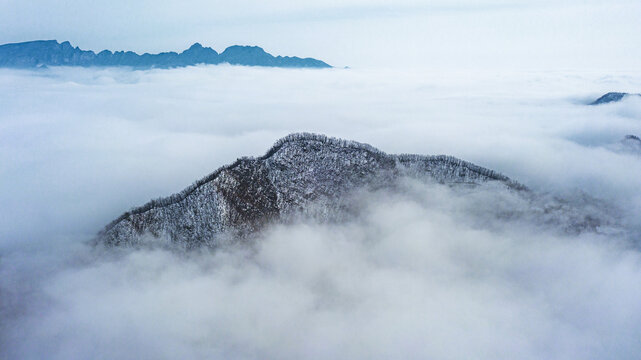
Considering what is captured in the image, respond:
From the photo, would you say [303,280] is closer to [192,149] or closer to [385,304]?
[385,304]

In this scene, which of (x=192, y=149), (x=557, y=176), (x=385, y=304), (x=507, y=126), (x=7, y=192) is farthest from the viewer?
(x=507, y=126)

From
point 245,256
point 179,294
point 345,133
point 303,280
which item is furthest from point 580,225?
point 345,133

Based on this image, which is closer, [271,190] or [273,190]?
[271,190]

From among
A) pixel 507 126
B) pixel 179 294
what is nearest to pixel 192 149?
pixel 179 294

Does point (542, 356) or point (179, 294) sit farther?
point (179, 294)

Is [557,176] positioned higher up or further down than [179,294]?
higher up

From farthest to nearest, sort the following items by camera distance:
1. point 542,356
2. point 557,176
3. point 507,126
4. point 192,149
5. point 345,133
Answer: point 507,126 < point 345,133 < point 192,149 < point 557,176 < point 542,356

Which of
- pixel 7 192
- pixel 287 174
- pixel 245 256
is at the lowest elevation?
pixel 7 192
